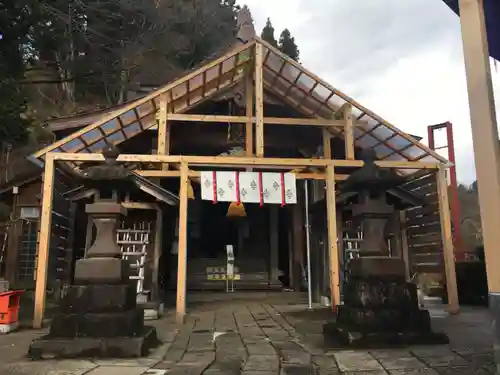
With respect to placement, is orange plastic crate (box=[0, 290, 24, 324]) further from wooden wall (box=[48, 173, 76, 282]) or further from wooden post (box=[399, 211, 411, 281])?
wooden post (box=[399, 211, 411, 281])

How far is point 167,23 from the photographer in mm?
25719

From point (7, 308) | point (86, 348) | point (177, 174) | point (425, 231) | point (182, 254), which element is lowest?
point (86, 348)

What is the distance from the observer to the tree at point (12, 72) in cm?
917

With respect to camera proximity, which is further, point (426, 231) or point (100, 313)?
point (426, 231)

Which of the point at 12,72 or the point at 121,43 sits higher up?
the point at 121,43

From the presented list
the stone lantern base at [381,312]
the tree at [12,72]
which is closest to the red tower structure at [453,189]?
the stone lantern base at [381,312]

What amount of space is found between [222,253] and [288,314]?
25.4 feet

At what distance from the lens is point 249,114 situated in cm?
1109

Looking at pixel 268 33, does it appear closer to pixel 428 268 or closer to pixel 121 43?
pixel 121 43

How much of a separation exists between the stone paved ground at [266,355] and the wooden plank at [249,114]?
14.3 ft

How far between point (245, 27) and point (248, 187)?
5.36 meters

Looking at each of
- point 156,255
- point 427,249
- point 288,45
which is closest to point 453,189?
point 427,249

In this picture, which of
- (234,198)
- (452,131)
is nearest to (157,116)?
(234,198)

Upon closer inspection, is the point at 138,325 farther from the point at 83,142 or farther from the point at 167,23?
the point at 167,23
